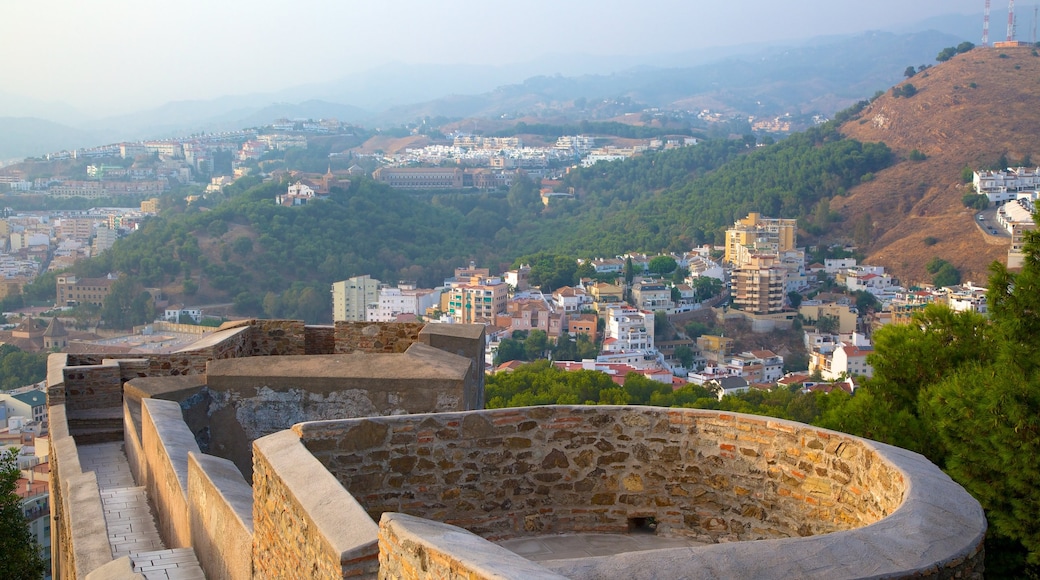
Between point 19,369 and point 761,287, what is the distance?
37502mm

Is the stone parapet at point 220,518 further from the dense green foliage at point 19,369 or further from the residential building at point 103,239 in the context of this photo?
the residential building at point 103,239

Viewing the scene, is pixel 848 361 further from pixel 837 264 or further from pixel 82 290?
pixel 82 290

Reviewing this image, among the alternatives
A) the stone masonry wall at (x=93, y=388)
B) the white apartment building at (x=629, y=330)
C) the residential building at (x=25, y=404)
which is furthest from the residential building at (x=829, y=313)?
the stone masonry wall at (x=93, y=388)

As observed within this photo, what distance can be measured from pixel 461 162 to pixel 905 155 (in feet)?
180

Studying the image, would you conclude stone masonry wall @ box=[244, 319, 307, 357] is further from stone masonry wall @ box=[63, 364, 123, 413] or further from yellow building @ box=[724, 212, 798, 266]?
yellow building @ box=[724, 212, 798, 266]

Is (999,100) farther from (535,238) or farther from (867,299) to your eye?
(535,238)

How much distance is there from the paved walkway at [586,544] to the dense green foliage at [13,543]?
381 cm

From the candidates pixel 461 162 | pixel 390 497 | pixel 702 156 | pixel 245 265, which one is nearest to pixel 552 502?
pixel 390 497

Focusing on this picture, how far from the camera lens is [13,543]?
5652 mm

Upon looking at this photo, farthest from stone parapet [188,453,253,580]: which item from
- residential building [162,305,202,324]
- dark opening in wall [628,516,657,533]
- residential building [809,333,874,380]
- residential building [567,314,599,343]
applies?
residential building [162,305,202,324]

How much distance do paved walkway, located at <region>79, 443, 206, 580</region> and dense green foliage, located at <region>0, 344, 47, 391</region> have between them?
41040 millimetres

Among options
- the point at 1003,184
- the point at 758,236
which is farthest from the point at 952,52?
the point at 758,236

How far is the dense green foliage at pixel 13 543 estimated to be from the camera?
18.2 feet

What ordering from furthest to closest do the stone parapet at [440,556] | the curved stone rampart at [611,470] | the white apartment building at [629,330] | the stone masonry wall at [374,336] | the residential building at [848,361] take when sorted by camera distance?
the white apartment building at [629,330]
the residential building at [848,361]
the stone masonry wall at [374,336]
the curved stone rampart at [611,470]
the stone parapet at [440,556]
